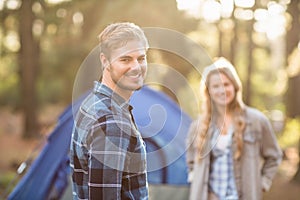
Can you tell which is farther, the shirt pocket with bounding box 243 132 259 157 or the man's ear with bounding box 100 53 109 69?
the shirt pocket with bounding box 243 132 259 157

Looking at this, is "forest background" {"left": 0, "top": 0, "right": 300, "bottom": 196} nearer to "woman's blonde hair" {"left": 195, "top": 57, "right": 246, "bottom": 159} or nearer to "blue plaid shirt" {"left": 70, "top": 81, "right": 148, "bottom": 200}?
"woman's blonde hair" {"left": 195, "top": 57, "right": 246, "bottom": 159}

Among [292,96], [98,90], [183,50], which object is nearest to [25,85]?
[183,50]

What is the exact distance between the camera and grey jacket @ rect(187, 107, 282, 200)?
11.3ft

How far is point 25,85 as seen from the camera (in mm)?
13742

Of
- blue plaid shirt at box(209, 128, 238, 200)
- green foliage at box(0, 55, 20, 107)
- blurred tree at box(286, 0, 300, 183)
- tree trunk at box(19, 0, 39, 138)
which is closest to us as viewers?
blue plaid shirt at box(209, 128, 238, 200)

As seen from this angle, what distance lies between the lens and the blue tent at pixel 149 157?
15.7 feet

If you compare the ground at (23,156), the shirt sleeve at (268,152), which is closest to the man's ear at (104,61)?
the shirt sleeve at (268,152)

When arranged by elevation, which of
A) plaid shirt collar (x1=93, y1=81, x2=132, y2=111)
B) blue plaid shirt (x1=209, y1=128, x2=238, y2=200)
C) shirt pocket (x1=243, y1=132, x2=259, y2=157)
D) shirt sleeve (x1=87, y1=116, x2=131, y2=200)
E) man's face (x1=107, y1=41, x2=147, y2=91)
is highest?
man's face (x1=107, y1=41, x2=147, y2=91)

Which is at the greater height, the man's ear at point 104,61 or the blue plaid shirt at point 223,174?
the man's ear at point 104,61

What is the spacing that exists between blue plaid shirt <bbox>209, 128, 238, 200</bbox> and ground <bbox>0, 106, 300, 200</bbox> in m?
2.36

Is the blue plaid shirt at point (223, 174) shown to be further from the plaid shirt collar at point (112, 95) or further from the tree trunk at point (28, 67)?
the tree trunk at point (28, 67)

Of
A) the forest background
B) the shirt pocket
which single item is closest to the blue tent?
the shirt pocket

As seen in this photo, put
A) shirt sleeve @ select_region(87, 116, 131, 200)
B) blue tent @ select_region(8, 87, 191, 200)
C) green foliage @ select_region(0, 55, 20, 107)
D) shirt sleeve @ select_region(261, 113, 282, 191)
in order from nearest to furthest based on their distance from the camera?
1. shirt sleeve @ select_region(87, 116, 131, 200)
2. shirt sleeve @ select_region(261, 113, 282, 191)
3. blue tent @ select_region(8, 87, 191, 200)
4. green foliage @ select_region(0, 55, 20, 107)

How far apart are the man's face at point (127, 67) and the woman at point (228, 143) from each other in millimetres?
1638
